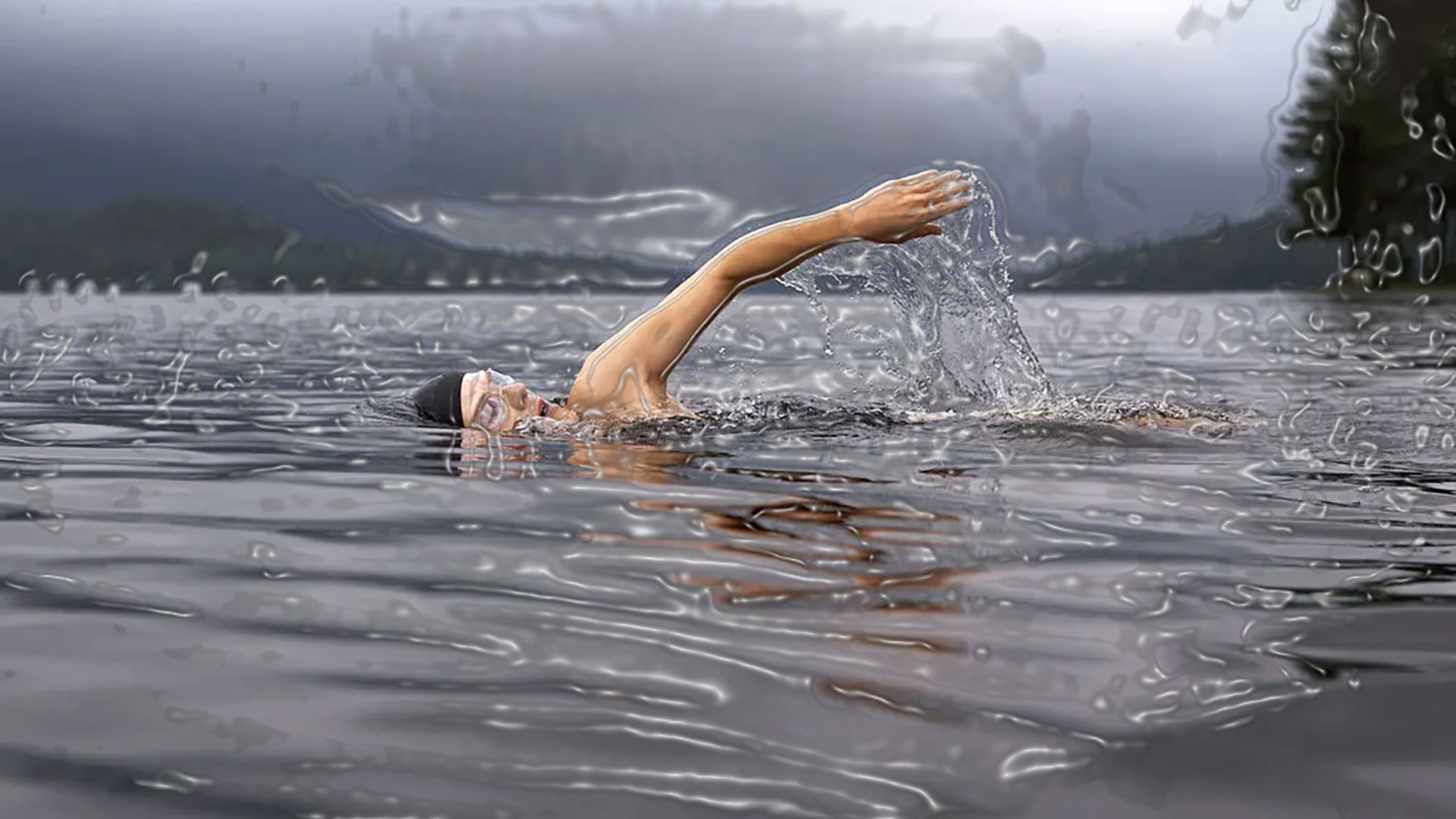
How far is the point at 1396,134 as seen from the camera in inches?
1935

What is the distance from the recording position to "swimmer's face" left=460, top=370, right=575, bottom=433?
26.0ft

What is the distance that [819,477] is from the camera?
580cm

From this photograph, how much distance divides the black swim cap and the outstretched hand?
284cm

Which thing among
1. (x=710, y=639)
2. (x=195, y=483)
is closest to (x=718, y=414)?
(x=195, y=483)

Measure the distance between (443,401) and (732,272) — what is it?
87.1 inches

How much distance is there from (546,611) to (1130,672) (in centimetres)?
152

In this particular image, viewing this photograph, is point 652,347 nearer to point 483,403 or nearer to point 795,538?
point 483,403

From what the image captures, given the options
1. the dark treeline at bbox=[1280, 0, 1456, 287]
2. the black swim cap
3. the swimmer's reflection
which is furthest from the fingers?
the dark treeline at bbox=[1280, 0, 1456, 287]

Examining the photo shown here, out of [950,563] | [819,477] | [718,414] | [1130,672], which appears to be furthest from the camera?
[718,414]

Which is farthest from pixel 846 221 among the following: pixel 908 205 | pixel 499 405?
pixel 499 405

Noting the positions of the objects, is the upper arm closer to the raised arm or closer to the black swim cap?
the raised arm

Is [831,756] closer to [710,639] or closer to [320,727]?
[710,639]

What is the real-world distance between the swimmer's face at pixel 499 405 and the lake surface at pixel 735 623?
630 millimetres

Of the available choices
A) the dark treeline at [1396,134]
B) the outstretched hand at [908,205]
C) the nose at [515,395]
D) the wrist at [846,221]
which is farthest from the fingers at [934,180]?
the dark treeline at [1396,134]
